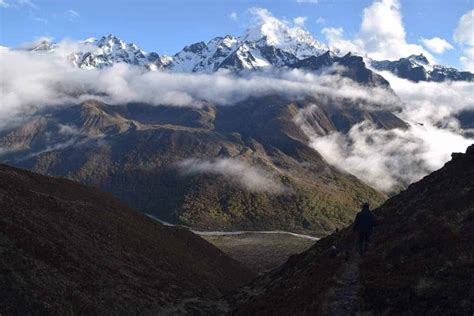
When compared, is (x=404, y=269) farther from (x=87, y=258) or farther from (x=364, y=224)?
(x=87, y=258)

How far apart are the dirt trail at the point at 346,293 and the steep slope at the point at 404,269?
2.6 inches

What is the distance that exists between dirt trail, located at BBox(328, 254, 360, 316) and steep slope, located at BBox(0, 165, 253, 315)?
66.1ft

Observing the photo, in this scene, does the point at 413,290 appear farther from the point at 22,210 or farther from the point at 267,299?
the point at 22,210

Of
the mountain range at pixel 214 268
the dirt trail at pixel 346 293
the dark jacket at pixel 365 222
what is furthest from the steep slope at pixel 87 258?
the dark jacket at pixel 365 222

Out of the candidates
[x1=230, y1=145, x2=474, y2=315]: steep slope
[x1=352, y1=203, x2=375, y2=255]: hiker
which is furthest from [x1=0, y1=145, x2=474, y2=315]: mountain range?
[x1=352, y1=203, x2=375, y2=255]: hiker

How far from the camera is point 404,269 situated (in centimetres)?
3238

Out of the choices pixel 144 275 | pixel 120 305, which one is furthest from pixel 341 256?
pixel 144 275

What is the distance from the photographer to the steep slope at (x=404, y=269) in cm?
2789

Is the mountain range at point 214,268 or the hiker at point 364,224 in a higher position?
the hiker at point 364,224

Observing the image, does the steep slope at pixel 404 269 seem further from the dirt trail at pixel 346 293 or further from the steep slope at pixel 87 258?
the steep slope at pixel 87 258

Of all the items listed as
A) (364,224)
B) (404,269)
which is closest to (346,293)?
(404,269)

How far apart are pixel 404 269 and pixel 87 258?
1325 inches

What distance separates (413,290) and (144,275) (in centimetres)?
3582

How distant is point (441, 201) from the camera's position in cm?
4794
